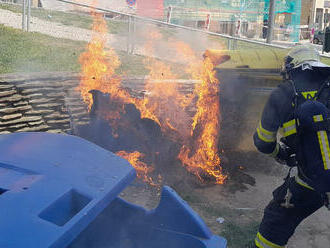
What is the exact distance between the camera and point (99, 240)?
2.50 meters

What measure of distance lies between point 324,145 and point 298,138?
0.74ft

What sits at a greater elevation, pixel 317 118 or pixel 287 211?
pixel 317 118

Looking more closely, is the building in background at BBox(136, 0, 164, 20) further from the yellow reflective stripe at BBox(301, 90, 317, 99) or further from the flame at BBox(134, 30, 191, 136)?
the yellow reflective stripe at BBox(301, 90, 317, 99)

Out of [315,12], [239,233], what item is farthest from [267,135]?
[315,12]

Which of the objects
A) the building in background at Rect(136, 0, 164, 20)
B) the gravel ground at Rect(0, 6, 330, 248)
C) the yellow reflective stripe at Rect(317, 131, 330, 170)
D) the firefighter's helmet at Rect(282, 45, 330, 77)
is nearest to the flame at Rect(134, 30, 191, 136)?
the gravel ground at Rect(0, 6, 330, 248)

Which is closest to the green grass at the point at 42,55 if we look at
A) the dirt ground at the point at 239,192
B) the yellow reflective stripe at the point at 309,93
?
the dirt ground at the point at 239,192

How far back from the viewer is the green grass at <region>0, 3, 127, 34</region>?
11.4 metres

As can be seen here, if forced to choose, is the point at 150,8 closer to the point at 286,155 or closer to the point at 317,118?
the point at 286,155

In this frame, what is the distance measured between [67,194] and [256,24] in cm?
1457

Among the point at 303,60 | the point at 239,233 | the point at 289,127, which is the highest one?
the point at 303,60

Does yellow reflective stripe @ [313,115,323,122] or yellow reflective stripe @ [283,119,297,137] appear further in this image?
yellow reflective stripe @ [283,119,297,137]

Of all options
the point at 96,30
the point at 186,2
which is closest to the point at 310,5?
the point at 186,2

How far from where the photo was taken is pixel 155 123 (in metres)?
5.49

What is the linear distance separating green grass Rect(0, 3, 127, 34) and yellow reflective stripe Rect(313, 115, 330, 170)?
9.24 m
